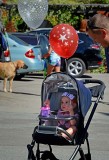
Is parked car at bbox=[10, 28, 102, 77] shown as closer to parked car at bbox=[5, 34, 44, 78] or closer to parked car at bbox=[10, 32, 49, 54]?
parked car at bbox=[10, 32, 49, 54]

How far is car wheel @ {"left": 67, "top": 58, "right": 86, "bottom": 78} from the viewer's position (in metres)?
20.4

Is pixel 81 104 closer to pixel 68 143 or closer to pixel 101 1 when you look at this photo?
pixel 68 143

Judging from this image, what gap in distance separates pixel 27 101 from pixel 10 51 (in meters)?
4.41

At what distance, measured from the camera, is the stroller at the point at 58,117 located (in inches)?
224

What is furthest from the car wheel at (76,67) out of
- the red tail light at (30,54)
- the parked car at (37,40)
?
the red tail light at (30,54)

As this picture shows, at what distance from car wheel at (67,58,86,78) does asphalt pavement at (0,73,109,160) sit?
3.82m

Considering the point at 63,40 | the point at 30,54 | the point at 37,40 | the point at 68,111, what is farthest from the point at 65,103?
the point at 37,40

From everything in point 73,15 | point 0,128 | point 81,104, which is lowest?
point 0,128

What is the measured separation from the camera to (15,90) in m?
16.1

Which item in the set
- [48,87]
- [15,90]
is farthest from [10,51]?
[48,87]

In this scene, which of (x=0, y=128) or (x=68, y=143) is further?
(x=0, y=128)

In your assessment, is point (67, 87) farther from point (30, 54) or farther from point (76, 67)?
point (76, 67)

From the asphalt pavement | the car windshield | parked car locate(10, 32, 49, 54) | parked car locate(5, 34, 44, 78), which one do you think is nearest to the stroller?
the asphalt pavement

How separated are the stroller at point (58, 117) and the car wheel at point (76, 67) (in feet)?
46.5
